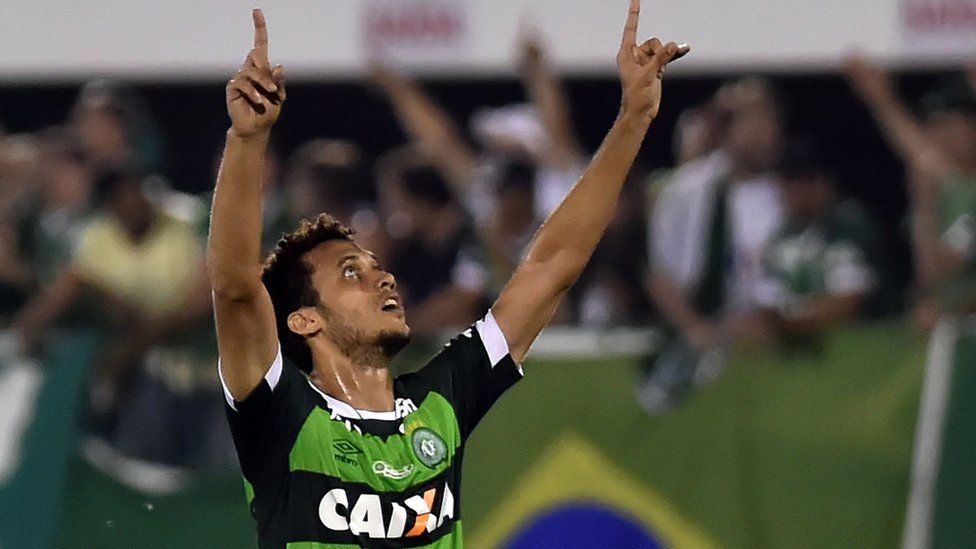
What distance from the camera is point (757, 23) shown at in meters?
8.04

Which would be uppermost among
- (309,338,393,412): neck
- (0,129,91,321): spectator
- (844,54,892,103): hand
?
(844,54,892,103): hand

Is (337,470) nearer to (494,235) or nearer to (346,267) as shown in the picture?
(346,267)

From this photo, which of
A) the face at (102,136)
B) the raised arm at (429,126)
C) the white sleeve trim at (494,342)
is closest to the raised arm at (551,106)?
the raised arm at (429,126)

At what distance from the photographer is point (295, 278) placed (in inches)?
172

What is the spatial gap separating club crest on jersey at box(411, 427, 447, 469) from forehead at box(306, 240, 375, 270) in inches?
19.2

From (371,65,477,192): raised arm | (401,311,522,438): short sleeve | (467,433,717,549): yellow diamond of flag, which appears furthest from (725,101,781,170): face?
(401,311,522,438): short sleeve

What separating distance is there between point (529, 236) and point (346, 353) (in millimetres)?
3595

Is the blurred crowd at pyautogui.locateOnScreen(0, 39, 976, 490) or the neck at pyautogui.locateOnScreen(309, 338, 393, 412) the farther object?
the blurred crowd at pyautogui.locateOnScreen(0, 39, 976, 490)

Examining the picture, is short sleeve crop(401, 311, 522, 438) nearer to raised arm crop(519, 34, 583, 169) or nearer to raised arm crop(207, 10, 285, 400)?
raised arm crop(207, 10, 285, 400)

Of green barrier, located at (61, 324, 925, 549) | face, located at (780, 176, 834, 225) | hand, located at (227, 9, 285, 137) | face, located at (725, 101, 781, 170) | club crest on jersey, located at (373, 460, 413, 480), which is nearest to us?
hand, located at (227, 9, 285, 137)

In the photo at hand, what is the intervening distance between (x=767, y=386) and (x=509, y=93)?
1810 millimetres

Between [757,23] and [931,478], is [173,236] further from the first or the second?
[931,478]

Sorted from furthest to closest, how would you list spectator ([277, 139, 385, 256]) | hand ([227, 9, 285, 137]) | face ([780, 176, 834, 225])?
spectator ([277, 139, 385, 256]) → face ([780, 176, 834, 225]) → hand ([227, 9, 285, 137])

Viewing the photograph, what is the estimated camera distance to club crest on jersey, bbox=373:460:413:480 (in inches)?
159
